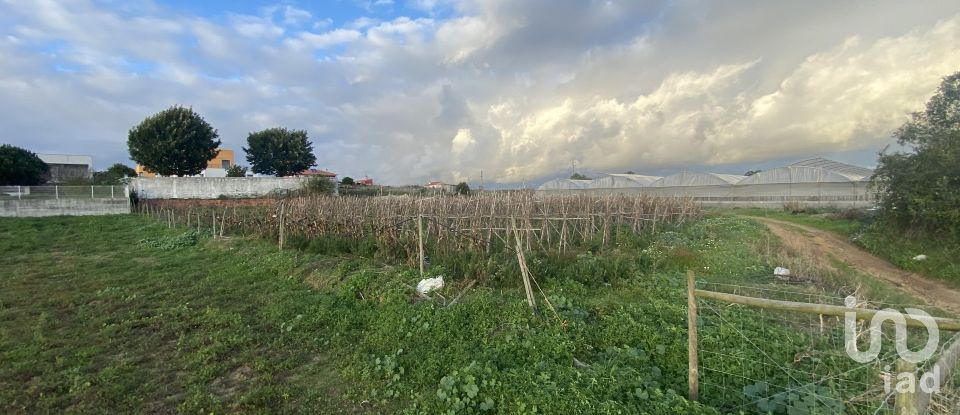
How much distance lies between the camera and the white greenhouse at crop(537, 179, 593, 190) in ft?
123

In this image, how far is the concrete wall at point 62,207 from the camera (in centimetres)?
1888

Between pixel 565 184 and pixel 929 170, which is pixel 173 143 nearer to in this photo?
pixel 565 184

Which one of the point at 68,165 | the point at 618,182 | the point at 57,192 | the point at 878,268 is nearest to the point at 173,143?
the point at 57,192

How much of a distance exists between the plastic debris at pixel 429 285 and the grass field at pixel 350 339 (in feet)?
0.56

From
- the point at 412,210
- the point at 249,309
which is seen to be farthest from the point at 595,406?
the point at 412,210

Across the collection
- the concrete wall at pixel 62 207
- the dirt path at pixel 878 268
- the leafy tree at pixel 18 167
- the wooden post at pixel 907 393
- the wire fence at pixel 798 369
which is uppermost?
the leafy tree at pixel 18 167

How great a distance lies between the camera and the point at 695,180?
30094 millimetres

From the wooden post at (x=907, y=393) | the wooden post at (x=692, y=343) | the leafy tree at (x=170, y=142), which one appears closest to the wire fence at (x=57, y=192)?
the leafy tree at (x=170, y=142)

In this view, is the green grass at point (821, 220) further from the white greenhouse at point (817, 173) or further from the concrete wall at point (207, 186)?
the concrete wall at point (207, 186)

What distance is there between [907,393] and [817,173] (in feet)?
91.8

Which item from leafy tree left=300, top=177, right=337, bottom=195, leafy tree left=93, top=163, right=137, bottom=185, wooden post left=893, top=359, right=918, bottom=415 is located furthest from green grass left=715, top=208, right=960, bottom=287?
leafy tree left=93, top=163, right=137, bottom=185

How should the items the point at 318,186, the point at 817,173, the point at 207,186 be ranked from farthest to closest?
the point at 318,186
the point at 207,186
the point at 817,173

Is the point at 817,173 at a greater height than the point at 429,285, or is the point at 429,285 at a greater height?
the point at 817,173

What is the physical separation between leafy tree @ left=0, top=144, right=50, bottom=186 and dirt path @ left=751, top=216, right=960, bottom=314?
4015 centimetres
